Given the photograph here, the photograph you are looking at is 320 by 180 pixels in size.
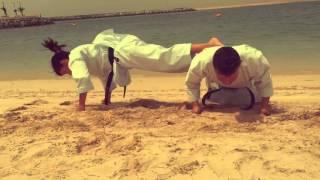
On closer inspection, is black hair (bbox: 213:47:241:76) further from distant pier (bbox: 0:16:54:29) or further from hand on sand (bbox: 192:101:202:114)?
distant pier (bbox: 0:16:54:29)

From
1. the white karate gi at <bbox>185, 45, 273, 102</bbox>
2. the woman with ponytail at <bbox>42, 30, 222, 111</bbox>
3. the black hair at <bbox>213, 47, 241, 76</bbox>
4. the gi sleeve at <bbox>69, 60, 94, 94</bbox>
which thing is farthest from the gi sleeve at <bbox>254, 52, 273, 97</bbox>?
the gi sleeve at <bbox>69, 60, 94, 94</bbox>

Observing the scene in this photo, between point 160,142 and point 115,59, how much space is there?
163 cm

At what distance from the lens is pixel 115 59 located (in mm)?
4863

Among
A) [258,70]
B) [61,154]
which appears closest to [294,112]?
[258,70]

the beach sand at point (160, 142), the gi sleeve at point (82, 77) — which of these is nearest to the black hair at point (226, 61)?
the beach sand at point (160, 142)

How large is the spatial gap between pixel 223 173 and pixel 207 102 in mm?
1791

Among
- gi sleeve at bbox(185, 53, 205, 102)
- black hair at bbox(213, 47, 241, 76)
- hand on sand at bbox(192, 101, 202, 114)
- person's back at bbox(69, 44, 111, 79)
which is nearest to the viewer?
black hair at bbox(213, 47, 241, 76)

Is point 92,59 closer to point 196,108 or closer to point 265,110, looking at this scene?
point 196,108

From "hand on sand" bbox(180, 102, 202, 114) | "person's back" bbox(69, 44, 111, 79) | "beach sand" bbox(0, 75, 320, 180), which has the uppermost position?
"person's back" bbox(69, 44, 111, 79)

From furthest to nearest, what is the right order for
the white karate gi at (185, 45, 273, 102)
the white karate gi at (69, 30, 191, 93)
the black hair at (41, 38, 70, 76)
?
the black hair at (41, 38, 70, 76), the white karate gi at (69, 30, 191, 93), the white karate gi at (185, 45, 273, 102)

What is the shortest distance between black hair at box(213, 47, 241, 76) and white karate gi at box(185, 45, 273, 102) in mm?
233

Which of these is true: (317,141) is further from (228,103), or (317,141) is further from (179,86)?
(179,86)

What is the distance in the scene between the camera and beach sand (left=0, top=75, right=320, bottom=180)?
117 inches

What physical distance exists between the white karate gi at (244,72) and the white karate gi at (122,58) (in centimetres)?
34
